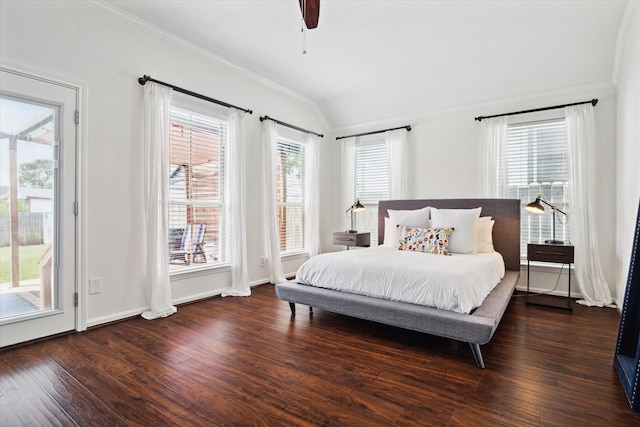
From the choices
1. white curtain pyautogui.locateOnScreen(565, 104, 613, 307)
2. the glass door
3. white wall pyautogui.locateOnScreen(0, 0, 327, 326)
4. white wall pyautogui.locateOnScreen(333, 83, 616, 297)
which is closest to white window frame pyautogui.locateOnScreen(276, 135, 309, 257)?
white wall pyautogui.locateOnScreen(333, 83, 616, 297)

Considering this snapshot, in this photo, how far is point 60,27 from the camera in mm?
2709

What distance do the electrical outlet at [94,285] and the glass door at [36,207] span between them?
0.13 metres

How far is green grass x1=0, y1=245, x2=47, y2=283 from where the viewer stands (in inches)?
96.5

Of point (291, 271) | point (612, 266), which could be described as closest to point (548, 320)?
point (612, 266)

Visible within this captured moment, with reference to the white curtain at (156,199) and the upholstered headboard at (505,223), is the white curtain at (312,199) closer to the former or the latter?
the upholstered headboard at (505,223)

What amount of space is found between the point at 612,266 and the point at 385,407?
3.60m

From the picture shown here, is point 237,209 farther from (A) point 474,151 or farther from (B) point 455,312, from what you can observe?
(A) point 474,151

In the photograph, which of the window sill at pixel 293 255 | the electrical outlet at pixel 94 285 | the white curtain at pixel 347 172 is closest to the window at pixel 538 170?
the white curtain at pixel 347 172

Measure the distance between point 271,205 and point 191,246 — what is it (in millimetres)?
1264

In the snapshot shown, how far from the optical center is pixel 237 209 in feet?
13.6

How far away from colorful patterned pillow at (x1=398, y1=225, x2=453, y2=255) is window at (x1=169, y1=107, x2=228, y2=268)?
2.27 meters

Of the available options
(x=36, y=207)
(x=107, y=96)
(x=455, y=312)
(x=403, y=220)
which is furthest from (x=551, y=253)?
(x=36, y=207)

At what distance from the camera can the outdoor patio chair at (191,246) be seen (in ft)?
12.2

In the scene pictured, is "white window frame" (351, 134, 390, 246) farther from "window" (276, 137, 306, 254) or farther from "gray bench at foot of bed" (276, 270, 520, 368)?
"gray bench at foot of bed" (276, 270, 520, 368)
